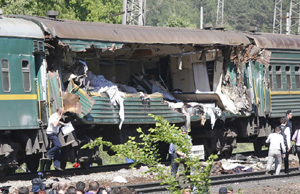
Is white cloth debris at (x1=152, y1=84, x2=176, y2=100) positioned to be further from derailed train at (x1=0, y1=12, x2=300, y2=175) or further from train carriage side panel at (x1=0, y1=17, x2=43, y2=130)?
train carriage side panel at (x1=0, y1=17, x2=43, y2=130)

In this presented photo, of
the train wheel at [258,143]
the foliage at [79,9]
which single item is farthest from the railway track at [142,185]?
the foliage at [79,9]

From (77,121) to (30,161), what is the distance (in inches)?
75.5

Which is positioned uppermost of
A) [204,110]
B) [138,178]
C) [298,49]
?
[298,49]

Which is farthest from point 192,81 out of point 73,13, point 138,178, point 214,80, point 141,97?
point 73,13

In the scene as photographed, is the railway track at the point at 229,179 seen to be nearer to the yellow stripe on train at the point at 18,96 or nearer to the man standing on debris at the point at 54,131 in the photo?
the man standing on debris at the point at 54,131

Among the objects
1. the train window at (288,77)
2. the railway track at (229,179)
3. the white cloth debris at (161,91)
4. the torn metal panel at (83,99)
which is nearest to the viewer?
the railway track at (229,179)

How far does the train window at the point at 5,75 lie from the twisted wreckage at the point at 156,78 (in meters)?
1.06

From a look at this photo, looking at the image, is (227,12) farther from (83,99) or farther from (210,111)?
(83,99)

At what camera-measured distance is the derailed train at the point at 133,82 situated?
14.8m

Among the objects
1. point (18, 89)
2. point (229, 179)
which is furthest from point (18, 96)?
point (229, 179)

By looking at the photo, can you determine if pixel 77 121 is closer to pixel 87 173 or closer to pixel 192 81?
pixel 87 173

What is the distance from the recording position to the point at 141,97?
17531mm

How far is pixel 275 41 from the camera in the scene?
2175cm

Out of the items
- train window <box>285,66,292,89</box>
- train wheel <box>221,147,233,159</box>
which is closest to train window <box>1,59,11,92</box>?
train wheel <box>221,147,233,159</box>
